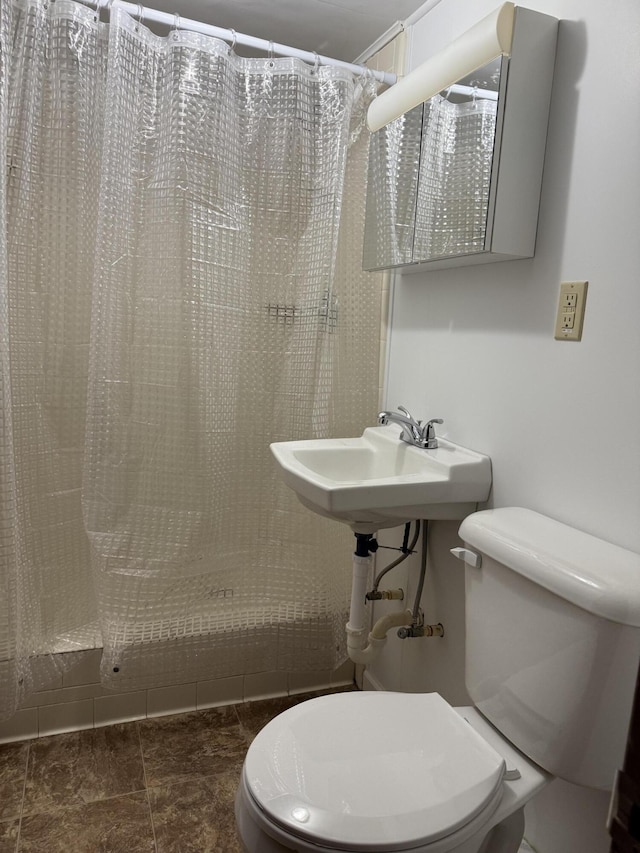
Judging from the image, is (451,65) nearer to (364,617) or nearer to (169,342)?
(169,342)

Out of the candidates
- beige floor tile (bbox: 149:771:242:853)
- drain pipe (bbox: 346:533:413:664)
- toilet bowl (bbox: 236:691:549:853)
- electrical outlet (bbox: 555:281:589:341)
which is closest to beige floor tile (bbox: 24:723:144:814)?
beige floor tile (bbox: 149:771:242:853)

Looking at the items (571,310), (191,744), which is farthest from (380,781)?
(191,744)

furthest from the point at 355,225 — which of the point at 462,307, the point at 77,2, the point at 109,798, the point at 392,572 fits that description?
the point at 109,798

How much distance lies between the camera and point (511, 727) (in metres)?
1.15

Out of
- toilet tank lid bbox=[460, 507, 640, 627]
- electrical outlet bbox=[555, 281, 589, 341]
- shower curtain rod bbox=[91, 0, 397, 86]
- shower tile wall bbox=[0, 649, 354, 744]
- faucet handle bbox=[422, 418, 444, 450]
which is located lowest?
shower tile wall bbox=[0, 649, 354, 744]

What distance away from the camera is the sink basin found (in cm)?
137

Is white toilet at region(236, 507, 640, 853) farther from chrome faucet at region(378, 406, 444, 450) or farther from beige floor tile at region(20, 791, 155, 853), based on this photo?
beige floor tile at region(20, 791, 155, 853)

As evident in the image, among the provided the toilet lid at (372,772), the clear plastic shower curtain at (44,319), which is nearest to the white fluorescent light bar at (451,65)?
the clear plastic shower curtain at (44,319)

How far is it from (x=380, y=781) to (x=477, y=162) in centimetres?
125

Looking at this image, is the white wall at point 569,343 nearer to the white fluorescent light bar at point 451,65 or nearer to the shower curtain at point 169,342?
the white fluorescent light bar at point 451,65

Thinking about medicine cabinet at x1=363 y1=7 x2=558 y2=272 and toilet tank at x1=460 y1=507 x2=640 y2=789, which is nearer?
toilet tank at x1=460 y1=507 x2=640 y2=789

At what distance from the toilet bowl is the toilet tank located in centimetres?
9

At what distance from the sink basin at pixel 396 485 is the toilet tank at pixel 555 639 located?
0.62ft

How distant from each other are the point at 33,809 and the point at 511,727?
125 cm
